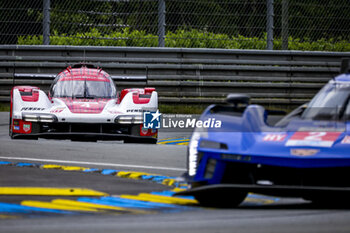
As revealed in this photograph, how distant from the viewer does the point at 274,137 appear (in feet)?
18.4

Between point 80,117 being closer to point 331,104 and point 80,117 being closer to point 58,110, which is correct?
point 58,110

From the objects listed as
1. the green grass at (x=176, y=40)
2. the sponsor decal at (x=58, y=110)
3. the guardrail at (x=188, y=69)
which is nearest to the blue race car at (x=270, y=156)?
the sponsor decal at (x=58, y=110)

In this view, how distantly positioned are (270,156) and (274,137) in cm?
27

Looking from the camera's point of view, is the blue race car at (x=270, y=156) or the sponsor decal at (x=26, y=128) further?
the sponsor decal at (x=26, y=128)

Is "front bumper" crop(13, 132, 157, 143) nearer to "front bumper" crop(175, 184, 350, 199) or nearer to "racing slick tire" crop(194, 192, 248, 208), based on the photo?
"racing slick tire" crop(194, 192, 248, 208)

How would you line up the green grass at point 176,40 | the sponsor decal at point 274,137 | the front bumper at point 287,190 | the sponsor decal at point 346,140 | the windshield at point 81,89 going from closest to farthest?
the front bumper at point 287,190 < the sponsor decal at point 346,140 < the sponsor decal at point 274,137 < the windshield at point 81,89 < the green grass at point 176,40

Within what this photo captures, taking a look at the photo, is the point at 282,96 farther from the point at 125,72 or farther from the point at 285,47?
the point at 125,72

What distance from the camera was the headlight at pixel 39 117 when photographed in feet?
34.9

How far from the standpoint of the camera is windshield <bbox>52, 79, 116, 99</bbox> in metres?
11.7

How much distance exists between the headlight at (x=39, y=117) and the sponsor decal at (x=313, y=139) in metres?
5.60

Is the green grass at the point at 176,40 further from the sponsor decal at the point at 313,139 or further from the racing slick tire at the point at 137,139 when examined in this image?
the sponsor decal at the point at 313,139

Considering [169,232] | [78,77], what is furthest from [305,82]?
[169,232]

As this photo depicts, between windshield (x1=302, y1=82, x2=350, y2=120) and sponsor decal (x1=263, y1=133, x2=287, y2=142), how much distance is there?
0.53 metres

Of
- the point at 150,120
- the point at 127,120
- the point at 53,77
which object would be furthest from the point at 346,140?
the point at 53,77
